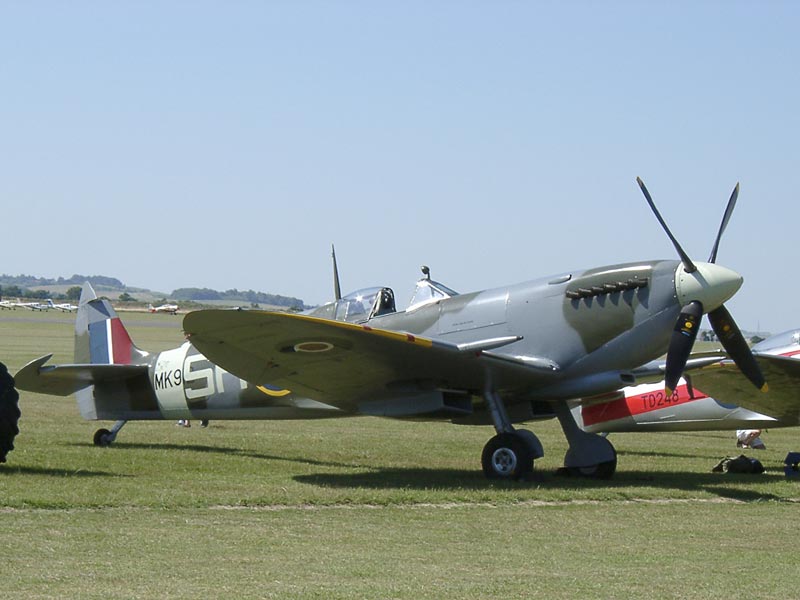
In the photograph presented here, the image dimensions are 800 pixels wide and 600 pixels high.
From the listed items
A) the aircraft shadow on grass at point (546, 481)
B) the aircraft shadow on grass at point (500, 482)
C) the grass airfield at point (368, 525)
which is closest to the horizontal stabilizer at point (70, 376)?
the grass airfield at point (368, 525)

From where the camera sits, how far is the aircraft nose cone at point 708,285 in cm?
1145

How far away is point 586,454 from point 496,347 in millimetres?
1842

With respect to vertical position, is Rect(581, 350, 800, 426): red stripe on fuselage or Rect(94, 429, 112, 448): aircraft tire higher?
Rect(581, 350, 800, 426): red stripe on fuselage

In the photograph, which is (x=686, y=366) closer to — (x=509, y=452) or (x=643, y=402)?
(x=643, y=402)

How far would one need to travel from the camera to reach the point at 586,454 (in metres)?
13.3

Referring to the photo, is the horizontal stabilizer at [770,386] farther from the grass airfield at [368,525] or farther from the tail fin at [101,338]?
the tail fin at [101,338]

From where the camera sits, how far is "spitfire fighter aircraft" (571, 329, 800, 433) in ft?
45.5

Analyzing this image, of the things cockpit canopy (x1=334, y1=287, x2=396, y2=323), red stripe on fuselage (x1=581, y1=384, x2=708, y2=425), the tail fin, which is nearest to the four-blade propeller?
red stripe on fuselage (x1=581, y1=384, x2=708, y2=425)

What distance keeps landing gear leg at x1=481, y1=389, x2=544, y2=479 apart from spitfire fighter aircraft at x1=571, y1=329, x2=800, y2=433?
259 centimetres

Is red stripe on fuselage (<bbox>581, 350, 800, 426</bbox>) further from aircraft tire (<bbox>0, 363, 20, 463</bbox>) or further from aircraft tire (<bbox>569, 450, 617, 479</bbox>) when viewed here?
aircraft tire (<bbox>0, 363, 20, 463</bbox>)

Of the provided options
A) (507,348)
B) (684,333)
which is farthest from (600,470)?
(684,333)

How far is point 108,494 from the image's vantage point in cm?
1002

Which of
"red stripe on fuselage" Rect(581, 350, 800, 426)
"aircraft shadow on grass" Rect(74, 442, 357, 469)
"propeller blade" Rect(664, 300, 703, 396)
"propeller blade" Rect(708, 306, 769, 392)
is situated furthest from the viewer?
"red stripe on fuselage" Rect(581, 350, 800, 426)

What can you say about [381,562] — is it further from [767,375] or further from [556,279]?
[767,375]
